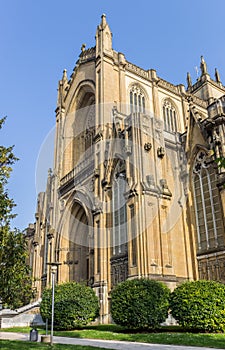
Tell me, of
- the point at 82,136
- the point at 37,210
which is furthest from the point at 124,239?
the point at 37,210

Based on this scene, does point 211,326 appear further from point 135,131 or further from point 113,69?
point 113,69

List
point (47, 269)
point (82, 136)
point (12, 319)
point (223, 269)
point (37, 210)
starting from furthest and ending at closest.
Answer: point (37, 210) → point (82, 136) → point (47, 269) → point (12, 319) → point (223, 269)

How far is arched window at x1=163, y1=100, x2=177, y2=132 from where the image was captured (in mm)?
37938

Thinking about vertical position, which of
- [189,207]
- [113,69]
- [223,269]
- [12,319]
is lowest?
[12,319]

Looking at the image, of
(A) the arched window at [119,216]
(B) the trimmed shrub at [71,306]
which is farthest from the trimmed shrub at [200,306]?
(A) the arched window at [119,216]

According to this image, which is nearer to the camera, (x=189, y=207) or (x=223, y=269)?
(x=223, y=269)

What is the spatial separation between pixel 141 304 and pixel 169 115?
1077 inches

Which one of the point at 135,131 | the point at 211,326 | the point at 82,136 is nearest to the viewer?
the point at 211,326

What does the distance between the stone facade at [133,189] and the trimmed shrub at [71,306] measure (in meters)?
3.09

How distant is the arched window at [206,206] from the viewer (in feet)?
69.8

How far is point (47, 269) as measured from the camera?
35.8 meters

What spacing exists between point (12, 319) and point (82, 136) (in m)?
20.9

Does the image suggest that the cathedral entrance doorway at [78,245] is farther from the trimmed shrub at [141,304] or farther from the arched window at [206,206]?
the trimmed shrub at [141,304]

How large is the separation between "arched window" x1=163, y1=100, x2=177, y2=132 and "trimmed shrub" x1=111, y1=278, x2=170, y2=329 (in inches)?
957
